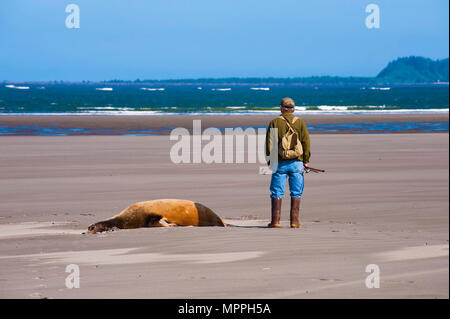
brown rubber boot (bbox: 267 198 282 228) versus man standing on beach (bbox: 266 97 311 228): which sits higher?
man standing on beach (bbox: 266 97 311 228)

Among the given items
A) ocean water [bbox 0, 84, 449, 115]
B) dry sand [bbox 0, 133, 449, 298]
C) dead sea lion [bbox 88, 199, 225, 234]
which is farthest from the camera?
ocean water [bbox 0, 84, 449, 115]

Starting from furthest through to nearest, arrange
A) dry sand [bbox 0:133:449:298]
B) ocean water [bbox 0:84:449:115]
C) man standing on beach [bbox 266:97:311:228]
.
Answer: ocean water [bbox 0:84:449:115]
man standing on beach [bbox 266:97:311:228]
dry sand [bbox 0:133:449:298]

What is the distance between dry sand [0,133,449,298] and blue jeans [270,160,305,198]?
526mm

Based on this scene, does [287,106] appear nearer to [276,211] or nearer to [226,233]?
[276,211]

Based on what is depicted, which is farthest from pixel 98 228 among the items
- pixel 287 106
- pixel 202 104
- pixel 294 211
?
pixel 202 104

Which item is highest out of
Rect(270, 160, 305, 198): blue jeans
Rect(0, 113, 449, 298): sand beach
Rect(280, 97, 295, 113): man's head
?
Rect(280, 97, 295, 113): man's head

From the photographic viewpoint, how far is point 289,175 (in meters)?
9.59

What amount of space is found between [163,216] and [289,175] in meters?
1.78

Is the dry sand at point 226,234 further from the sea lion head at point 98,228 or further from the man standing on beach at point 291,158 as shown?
the man standing on beach at point 291,158

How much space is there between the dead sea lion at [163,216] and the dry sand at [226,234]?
479 millimetres

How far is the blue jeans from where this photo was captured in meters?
9.48

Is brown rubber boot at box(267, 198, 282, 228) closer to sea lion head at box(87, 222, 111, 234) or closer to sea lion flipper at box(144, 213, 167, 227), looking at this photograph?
sea lion flipper at box(144, 213, 167, 227)

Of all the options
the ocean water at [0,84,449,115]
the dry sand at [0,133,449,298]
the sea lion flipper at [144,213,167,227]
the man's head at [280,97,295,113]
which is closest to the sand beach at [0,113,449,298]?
the dry sand at [0,133,449,298]

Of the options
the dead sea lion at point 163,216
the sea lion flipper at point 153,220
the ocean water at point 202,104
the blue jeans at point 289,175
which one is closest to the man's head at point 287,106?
the blue jeans at point 289,175
